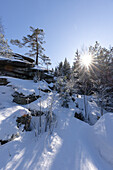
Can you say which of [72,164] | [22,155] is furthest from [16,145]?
[72,164]

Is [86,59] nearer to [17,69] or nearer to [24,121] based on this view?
[17,69]

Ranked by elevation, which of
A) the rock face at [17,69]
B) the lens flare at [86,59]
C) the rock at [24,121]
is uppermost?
the lens flare at [86,59]

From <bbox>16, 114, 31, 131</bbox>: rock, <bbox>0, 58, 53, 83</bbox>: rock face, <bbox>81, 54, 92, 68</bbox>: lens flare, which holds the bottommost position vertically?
<bbox>16, 114, 31, 131</bbox>: rock

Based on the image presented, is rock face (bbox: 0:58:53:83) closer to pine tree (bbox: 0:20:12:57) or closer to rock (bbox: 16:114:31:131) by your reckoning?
pine tree (bbox: 0:20:12:57)

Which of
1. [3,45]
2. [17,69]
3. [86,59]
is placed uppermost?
[86,59]

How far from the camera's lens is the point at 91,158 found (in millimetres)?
1894

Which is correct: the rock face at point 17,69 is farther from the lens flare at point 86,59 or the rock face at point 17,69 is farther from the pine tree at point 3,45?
the lens flare at point 86,59

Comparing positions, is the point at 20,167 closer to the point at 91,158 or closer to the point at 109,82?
the point at 91,158

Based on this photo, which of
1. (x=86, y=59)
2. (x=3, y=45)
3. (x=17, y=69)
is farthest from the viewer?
(x=86, y=59)

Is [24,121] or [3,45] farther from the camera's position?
[3,45]

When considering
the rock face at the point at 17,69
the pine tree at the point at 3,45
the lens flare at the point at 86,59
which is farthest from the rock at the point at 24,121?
the lens flare at the point at 86,59

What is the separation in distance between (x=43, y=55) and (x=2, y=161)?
15.7m

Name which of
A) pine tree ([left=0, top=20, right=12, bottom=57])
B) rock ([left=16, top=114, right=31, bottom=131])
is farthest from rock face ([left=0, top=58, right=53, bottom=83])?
rock ([left=16, top=114, right=31, bottom=131])

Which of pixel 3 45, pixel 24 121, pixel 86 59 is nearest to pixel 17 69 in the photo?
pixel 3 45
